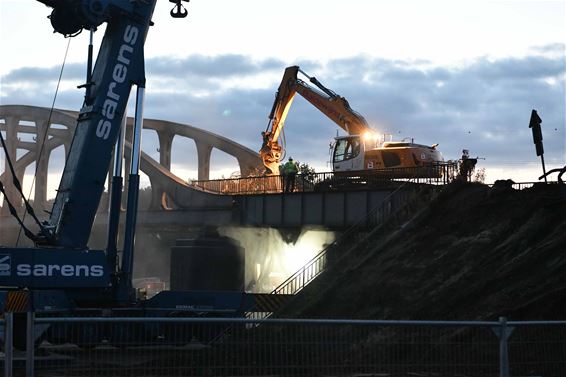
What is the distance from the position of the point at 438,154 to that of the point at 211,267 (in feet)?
42.6

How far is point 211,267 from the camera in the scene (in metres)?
38.4

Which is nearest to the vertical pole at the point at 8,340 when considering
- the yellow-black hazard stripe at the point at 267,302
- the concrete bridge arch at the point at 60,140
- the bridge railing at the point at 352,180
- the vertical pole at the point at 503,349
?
the vertical pole at the point at 503,349

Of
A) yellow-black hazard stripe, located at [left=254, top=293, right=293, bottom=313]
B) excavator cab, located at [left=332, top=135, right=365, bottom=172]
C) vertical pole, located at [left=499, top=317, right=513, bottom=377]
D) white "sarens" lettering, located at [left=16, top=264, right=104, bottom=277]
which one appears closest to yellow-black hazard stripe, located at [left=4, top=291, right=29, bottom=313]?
white "sarens" lettering, located at [left=16, top=264, right=104, bottom=277]

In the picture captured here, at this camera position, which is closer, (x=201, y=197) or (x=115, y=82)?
(x=115, y=82)

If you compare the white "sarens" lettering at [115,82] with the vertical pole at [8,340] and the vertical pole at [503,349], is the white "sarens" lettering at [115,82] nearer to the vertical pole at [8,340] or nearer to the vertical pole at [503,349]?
the vertical pole at [8,340]

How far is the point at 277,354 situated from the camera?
10.4 m

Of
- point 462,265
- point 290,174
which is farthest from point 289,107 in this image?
point 462,265

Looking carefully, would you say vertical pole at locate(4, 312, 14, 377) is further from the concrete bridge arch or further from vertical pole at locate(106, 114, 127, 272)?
the concrete bridge arch

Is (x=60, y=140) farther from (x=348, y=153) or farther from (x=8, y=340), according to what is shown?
(x=8, y=340)

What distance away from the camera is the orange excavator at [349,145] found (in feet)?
139

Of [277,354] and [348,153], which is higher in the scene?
[348,153]

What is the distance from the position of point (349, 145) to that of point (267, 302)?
1930 cm

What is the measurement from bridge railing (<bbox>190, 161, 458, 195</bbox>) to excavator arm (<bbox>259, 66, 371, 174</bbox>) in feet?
4.17

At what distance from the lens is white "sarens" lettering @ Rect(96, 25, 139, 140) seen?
21.1m
